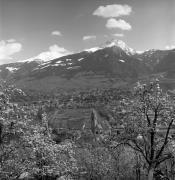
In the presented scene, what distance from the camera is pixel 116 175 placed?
2751 inches

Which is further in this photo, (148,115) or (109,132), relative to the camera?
(109,132)

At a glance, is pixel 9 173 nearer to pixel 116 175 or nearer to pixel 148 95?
pixel 148 95

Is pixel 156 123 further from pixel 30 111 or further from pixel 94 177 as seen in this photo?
pixel 94 177

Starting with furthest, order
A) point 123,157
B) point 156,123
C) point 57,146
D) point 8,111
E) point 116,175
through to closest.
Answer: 1. point 123,157
2. point 116,175
3. point 57,146
4. point 156,123
5. point 8,111

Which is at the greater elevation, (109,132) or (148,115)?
(148,115)

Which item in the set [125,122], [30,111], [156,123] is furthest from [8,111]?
[156,123]

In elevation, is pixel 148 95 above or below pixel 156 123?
above

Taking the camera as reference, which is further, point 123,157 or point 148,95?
point 123,157

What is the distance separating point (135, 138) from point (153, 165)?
276 centimetres

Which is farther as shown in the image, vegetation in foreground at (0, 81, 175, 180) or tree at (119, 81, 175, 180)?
tree at (119, 81, 175, 180)

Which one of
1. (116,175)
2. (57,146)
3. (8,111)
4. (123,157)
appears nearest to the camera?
(8,111)

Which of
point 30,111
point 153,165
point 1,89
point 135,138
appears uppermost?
point 1,89

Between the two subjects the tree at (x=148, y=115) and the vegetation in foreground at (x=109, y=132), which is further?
the tree at (x=148, y=115)

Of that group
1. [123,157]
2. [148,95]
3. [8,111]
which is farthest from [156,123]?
[123,157]
